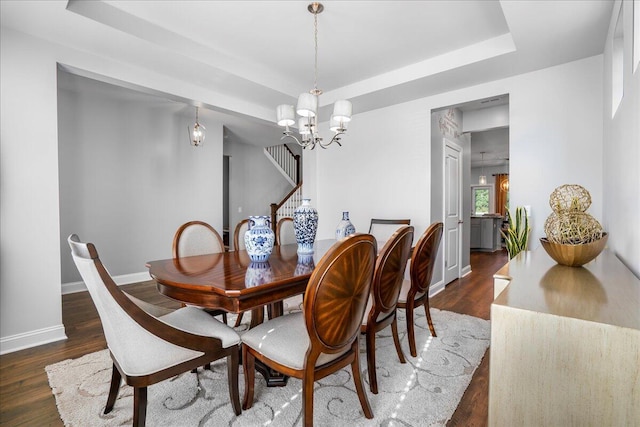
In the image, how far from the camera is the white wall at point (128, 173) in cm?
394

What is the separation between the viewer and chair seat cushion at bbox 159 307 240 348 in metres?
1.50

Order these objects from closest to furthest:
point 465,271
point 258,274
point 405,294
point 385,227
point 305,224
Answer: point 258,274, point 305,224, point 405,294, point 385,227, point 465,271

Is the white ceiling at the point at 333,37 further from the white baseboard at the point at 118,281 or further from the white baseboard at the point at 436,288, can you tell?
the white baseboard at the point at 118,281

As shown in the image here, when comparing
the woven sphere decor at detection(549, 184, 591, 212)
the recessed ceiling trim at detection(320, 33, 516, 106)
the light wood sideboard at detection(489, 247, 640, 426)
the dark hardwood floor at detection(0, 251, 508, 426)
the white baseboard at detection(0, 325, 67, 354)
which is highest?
the recessed ceiling trim at detection(320, 33, 516, 106)

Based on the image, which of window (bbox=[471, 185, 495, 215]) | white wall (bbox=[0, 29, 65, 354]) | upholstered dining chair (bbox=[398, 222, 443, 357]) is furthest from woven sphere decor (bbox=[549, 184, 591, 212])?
window (bbox=[471, 185, 495, 215])

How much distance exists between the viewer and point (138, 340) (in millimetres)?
1248

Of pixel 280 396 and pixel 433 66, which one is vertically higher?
pixel 433 66

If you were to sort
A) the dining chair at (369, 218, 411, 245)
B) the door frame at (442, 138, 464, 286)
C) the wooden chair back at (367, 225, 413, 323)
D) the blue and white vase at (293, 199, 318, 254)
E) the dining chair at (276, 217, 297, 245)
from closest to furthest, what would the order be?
the wooden chair back at (367, 225, 413, 323) → the blue and white vase at (293, 199, 318, 254) → the dining chair at (276, 217, 297, 245) → the dining chair at (369, 218, 411, 245) → the door frame at (442, 138, 464, 286)

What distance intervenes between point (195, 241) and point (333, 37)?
2.16m

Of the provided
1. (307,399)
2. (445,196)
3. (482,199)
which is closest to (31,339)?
(307,399)

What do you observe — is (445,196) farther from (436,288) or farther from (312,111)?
(312,111)

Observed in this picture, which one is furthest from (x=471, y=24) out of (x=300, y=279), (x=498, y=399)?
(x=498, y=399)

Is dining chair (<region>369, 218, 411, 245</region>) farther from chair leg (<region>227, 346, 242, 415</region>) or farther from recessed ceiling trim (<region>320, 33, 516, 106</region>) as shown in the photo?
chair leg (<region>227, 346, 242, 415</region>)

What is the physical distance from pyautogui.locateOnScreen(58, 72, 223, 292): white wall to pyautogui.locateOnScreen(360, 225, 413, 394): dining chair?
157 inches
